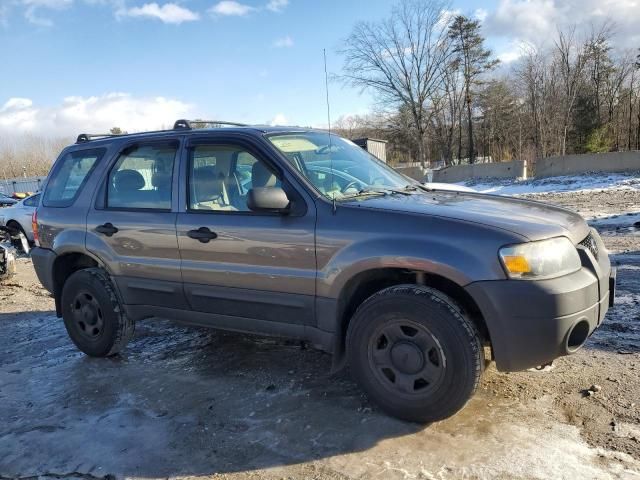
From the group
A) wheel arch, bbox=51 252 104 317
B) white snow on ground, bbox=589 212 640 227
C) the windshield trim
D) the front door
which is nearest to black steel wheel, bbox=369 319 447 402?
the front door

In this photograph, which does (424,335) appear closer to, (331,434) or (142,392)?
(331,434)

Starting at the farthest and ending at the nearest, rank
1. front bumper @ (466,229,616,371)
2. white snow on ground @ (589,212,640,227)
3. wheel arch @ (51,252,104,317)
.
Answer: white snow on ground @ (589,212,640,227) < wheel arch @ (51,252,104,317) < front bumper @ (466,229,616,371)

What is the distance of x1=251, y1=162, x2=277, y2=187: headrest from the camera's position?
3.72 metres

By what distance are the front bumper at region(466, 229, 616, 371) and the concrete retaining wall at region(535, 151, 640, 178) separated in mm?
24897

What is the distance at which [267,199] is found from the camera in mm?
3396

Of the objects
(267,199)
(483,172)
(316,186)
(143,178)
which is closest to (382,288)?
(316,186)

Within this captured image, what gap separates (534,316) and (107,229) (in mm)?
3388

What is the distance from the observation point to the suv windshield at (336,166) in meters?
3.72

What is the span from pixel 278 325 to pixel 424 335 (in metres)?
1.08

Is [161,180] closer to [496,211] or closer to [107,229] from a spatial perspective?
[107,229]

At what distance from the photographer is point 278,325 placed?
12.2ft

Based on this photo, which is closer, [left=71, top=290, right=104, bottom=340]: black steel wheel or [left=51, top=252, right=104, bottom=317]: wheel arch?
[left=71, top=290, right=104, bottom=340]: black steel wheel

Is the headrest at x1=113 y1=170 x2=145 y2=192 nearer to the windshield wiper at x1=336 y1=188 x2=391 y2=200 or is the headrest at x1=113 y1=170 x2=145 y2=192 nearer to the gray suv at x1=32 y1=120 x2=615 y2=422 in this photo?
the gray suv at x1=32 y1=120 x2=615 y2=422

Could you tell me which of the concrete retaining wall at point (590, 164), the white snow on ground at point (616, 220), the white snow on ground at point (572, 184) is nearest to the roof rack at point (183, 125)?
the white snow on ground at point (616, 220)
